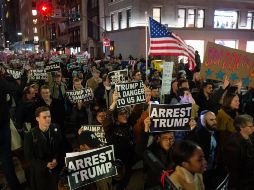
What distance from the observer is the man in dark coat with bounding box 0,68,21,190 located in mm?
5281

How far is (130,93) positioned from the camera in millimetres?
6719

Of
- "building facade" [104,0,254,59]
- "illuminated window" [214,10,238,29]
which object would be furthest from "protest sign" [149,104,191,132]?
"illuminated window" [214,10,238,29]

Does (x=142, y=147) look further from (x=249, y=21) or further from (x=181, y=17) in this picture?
(x=249, y=21)

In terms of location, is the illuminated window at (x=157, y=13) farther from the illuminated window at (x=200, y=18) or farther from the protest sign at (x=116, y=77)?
the protest sign at (x=116, y=77)

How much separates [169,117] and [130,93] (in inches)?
72.1

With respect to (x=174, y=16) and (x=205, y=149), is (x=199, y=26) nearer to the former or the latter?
(x=174, y=16)

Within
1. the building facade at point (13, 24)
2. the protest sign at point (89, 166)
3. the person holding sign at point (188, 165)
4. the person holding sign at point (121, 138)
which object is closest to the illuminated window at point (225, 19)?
the person holding sign at point (121, 138)

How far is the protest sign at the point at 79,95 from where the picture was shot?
815 centimetres

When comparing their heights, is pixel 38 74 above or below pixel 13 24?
below

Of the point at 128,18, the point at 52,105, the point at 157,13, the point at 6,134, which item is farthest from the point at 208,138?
the point at 128,18

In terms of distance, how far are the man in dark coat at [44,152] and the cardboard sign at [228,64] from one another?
15.1 feet

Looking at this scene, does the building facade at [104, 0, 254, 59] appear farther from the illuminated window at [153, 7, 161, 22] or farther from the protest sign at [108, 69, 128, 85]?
the protest sign at [108, 69, 128, 85]

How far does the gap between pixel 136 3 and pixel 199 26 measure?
7.53m

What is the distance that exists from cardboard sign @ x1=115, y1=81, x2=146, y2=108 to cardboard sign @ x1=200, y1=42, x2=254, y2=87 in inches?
85.0
